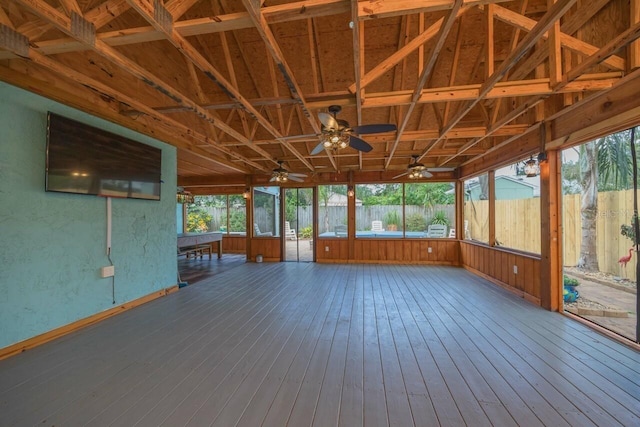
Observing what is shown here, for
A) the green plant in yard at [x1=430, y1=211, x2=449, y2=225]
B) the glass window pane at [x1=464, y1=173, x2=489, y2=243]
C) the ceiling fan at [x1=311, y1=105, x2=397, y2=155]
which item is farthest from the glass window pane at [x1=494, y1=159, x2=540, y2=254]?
the ceiling fan at [x1=311, y1=105, x2=397, y2=155]

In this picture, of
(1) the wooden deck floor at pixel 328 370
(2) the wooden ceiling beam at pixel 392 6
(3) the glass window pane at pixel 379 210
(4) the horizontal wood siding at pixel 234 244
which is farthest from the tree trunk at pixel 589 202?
(4) the horizontal wood siding at pixel 234 244

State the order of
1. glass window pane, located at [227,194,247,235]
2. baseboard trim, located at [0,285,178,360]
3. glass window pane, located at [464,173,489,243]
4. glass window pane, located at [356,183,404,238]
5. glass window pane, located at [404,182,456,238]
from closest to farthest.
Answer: baseboard trim, located at [0,285,178,360], glass window pane, located at [464,173,489,243], glass window pane, located at [404,182,456,238], glass window pane, located at [356,183,404,238], glass window pane, located at [227,194,247,235]

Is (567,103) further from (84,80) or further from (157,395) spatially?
(84,80)

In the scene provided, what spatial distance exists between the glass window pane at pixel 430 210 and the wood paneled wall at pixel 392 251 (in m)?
0.27

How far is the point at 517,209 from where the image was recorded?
4.82m

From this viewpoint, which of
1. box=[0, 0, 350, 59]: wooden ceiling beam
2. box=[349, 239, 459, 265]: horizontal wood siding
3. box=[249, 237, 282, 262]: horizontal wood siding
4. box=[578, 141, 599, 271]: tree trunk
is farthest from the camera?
box=[249, 237, 282, 262]: horizontal wood siding

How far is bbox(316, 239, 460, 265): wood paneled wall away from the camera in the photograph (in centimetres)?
729

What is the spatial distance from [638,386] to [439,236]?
17.9ft

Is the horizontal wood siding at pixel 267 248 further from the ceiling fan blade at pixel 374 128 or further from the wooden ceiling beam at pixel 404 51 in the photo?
the wooden ceiling beam at pixel 404 51

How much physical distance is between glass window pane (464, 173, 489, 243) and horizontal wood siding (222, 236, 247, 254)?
739 centimetres

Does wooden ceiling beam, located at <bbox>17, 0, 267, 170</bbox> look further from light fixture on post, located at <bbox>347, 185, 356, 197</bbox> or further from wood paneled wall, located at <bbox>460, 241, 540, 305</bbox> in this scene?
wood paneled wall, located at <bbox>460, 241, 540, 305</bbox>

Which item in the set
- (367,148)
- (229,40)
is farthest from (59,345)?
→ (229,40)

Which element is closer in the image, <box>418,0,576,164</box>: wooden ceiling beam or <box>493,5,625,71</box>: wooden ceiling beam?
<box>418,0,576,164</box>: wooden ceiling beam

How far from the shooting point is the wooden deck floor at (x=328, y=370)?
1805 millimetres
